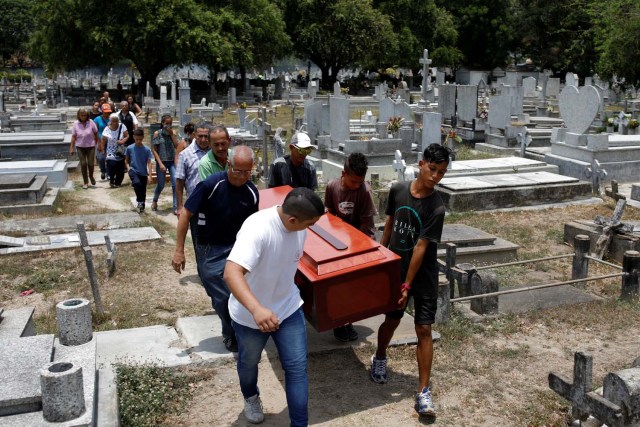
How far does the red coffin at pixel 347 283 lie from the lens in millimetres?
4289

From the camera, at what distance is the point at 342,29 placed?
1668 inches

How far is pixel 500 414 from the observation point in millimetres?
4383

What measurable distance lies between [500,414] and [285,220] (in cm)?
201

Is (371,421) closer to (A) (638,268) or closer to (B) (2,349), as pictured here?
(B) (2,349)

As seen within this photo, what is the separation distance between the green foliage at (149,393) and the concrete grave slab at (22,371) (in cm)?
55

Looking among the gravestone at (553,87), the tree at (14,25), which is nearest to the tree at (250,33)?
the gravestone at (553,87)

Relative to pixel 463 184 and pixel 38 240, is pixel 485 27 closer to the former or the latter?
pixel 463 184

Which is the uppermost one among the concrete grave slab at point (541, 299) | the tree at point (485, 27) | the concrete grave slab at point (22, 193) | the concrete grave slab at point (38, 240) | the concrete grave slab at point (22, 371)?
the tree at point (485, 27)

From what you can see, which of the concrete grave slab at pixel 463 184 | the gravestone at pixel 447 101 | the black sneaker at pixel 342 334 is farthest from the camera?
the gravestone at pixel 447 101

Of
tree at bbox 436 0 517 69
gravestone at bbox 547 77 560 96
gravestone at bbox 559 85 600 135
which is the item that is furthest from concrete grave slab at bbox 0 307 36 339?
tree at bbox 436 0 517 69

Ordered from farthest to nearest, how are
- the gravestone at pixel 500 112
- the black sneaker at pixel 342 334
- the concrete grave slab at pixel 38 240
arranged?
1. the gravestone at pixel 500 112
2. the concrete grave slab at pixel 38 240
3. the black sneaker at pixel 342 334

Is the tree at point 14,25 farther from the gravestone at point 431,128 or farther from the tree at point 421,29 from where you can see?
the gravestone at point 431,128

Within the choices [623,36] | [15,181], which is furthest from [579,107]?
[623,36]

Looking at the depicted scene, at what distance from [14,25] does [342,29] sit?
125 ft
